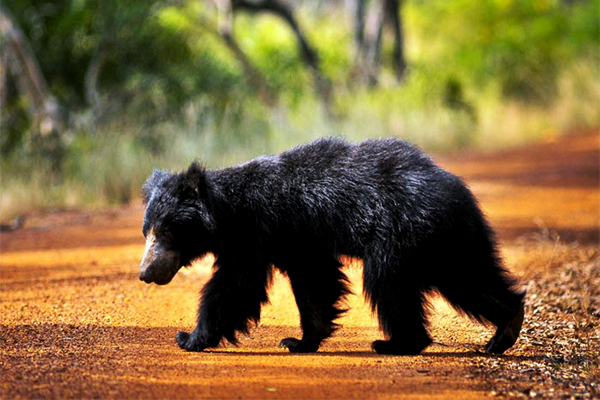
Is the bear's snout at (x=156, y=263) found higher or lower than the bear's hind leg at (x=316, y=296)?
higher

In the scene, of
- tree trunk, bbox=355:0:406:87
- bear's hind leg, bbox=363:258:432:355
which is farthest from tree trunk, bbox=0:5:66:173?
tree trunk, bbox=355:0:406:87

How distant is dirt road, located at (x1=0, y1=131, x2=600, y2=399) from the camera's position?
181 inches

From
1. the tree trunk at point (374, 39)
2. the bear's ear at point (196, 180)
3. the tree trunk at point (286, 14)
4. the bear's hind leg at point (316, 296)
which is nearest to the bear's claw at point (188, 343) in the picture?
the bear's hind leg at point (316, 296)

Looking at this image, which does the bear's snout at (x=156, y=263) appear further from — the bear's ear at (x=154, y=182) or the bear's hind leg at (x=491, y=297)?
the bear's hind leg at (x=491, y=297)

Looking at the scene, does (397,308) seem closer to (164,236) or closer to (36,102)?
(164,236)

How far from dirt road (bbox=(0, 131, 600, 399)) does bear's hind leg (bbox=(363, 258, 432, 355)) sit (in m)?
0.10

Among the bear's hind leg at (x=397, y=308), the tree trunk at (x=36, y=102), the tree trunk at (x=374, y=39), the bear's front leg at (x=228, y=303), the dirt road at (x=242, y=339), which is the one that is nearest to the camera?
the dirt road at (x=242, y=339)

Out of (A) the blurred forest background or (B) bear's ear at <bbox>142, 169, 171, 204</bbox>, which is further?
(A) the blurred forest background

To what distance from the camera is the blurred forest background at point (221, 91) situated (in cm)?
1471

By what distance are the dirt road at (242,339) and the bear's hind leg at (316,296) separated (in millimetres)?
120

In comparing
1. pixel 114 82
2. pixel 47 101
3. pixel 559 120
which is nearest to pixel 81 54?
pixel 114 82

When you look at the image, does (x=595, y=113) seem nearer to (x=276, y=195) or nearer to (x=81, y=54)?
(x=81, y=54)

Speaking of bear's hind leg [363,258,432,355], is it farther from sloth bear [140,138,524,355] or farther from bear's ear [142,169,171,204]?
bear's ear [142,169,171,204]

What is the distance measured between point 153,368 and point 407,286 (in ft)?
4.82
